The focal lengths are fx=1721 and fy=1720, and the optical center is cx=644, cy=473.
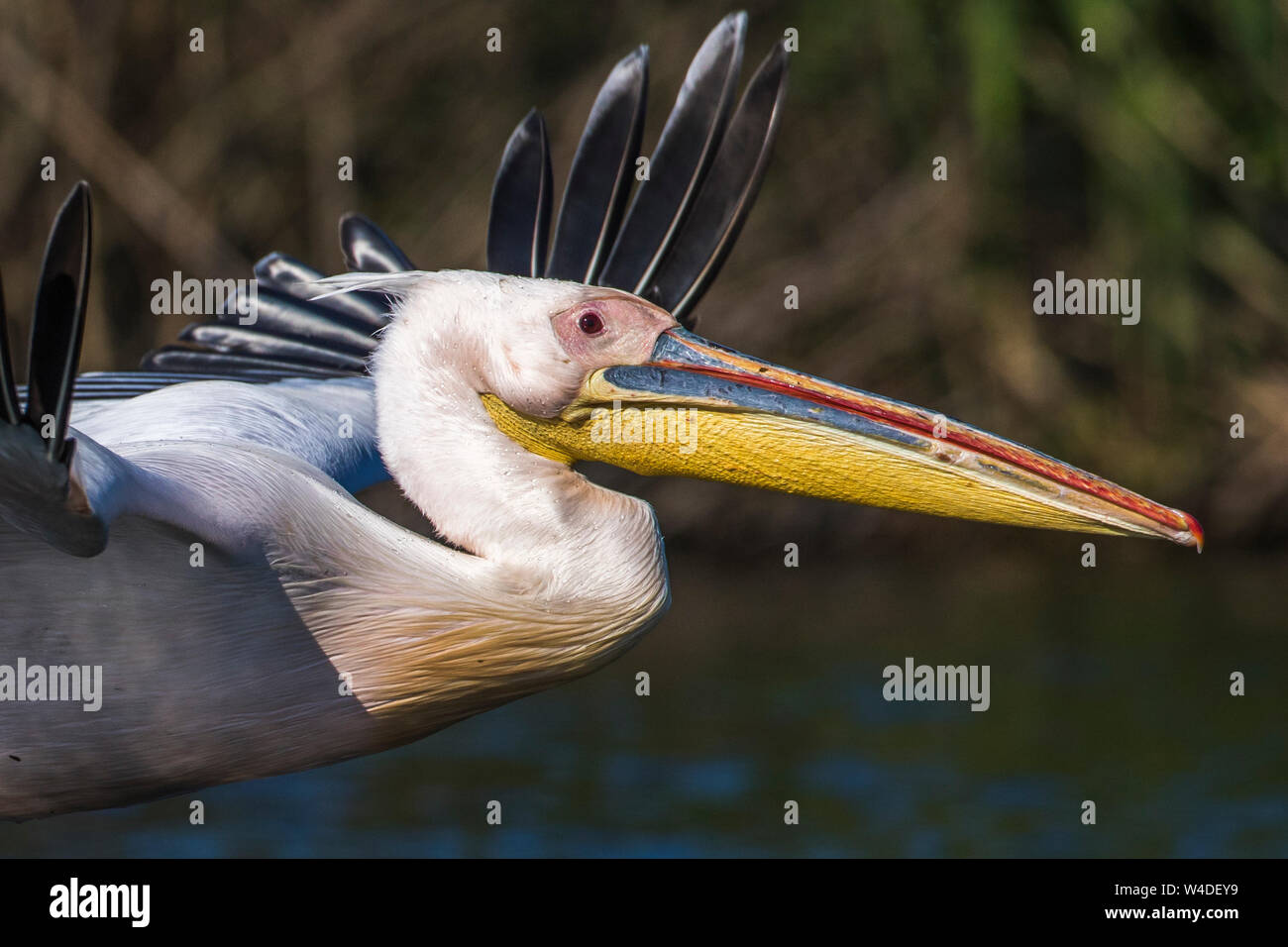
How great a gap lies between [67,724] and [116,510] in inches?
27.8

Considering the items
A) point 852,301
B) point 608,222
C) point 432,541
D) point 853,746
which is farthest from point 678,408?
point 852,301

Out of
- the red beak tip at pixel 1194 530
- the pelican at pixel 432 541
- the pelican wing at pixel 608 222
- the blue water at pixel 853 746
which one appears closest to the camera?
the red beak tip at pixel 1194 530

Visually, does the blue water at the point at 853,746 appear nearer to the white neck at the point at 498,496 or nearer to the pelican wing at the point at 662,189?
the pelican wing at the point at 662,189

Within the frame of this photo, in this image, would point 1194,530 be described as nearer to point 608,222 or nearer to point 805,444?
point 805,444

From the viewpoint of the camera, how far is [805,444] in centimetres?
351

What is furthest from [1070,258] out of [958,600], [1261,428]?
[958,600]

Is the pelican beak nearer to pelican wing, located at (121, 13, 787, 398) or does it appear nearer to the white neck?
the white neck

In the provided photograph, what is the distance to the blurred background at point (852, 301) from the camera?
1305cm

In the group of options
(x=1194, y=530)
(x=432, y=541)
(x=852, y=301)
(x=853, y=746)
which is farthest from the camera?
(x=852, y=301)

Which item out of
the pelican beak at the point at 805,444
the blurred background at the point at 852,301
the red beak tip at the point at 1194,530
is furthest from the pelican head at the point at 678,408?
the blurred background at the point at 852,301

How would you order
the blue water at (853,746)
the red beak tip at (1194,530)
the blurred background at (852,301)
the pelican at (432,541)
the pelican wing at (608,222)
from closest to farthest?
the red beak tip at (1194,530), the pelican at (432,541), the pelican wing at (608,222), the blue water at (853,746), the blurred background at (852,301)

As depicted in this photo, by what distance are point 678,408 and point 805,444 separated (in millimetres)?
278

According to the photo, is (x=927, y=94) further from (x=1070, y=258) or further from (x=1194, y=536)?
(x=1194, y=536)

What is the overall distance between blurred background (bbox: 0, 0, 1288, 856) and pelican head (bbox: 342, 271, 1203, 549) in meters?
8.88
